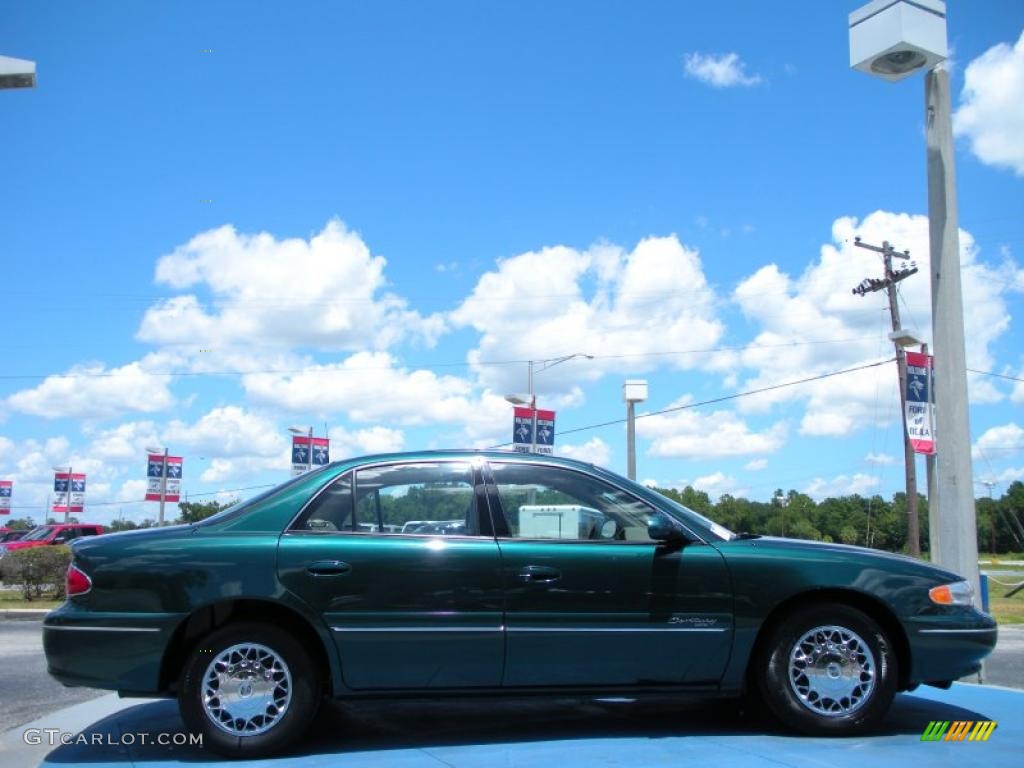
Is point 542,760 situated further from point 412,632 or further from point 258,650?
point 258,650

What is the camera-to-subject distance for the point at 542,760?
14.7 ft

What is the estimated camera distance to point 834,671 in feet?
16.2

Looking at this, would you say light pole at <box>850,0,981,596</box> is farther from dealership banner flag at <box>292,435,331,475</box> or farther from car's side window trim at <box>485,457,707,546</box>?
dealership banner flag at <box>292,435,331,475</box>

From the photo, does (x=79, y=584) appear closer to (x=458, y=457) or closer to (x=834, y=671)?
(x=458, y=457)

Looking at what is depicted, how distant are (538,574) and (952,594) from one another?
7.42 ft

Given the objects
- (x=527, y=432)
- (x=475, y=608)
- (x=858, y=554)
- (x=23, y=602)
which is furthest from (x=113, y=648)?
(x=527, y=432)

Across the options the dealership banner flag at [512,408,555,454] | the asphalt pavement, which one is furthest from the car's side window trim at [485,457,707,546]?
the dealership banner flag at [512,408,555,454]

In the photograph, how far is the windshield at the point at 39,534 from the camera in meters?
31.7

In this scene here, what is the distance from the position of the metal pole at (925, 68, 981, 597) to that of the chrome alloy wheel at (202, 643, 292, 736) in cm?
526

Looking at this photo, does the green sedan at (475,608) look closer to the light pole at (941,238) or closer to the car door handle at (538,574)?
the car door handle at (538,574)

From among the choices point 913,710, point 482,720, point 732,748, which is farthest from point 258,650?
point 913,710

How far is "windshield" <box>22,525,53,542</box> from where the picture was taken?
3172cm

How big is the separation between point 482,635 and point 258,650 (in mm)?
1125

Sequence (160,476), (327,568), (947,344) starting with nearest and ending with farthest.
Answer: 1. (327,568)
2. (947,344)
3. (160,476)
